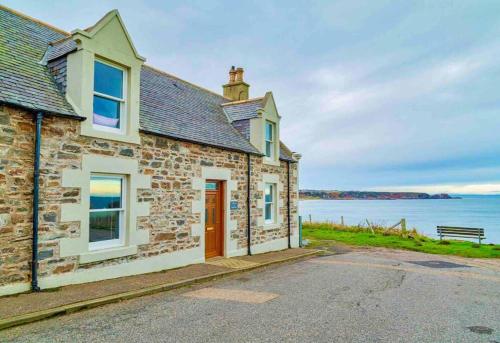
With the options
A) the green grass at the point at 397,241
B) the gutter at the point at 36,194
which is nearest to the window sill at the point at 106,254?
the gutter at the point at 36,194

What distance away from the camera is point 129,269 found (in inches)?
332

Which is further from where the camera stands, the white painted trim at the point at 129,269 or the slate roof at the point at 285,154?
the slate roof at the point at 285,154

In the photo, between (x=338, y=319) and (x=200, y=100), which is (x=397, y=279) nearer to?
(x=338, y=319)

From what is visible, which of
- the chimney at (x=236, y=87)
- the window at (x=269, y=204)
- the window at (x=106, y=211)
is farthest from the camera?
the chimney at (x=236, y=87)

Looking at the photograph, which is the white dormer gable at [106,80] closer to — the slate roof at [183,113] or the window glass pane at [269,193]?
the slate roof at [183,113]

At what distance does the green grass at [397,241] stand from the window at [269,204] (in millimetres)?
4798

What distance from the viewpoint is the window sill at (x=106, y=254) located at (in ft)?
24.4

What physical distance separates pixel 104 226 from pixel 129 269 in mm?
Result: 1226

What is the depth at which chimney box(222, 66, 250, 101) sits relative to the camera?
17.7 meters

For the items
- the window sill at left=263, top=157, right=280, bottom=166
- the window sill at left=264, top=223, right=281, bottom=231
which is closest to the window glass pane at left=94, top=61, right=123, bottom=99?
the window sill at left=263, top=157, right=280, bottom=166

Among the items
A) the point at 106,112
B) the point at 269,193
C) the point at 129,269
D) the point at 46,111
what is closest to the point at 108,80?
the point at 106,112

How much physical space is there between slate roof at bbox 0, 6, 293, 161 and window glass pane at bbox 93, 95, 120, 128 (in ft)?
2.22

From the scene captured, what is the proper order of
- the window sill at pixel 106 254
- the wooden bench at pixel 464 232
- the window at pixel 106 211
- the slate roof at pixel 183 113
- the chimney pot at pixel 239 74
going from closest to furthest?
Result: the window sill at pixel 106 254
the window at pixel 106 211
the slate roof at pixel 183 113
the chimney pot at pixel 239 74
the wooden bench at pixel 464 232

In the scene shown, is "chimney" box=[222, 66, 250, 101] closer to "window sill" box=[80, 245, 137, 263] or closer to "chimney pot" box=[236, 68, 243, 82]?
"chimney pot" box=[236, 68, 243, 82]
